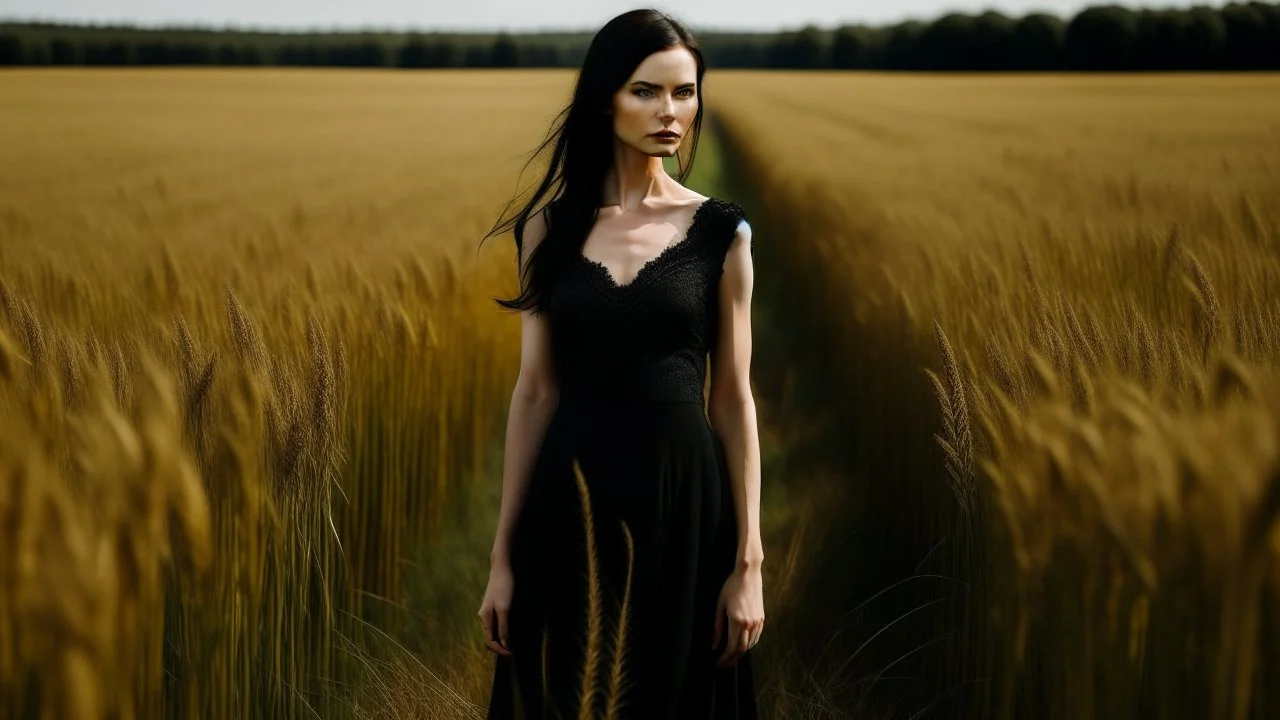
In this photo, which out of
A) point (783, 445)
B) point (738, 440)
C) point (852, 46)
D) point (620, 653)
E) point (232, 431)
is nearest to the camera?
point (620, 653)

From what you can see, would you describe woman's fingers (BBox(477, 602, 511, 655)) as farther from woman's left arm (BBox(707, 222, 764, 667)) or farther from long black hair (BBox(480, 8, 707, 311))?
long black hair (BBox(480, 8, 707, 311))

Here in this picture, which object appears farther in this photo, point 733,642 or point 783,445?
point 783,445

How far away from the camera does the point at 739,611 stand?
1582 millimetres

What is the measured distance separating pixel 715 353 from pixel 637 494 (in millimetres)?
228

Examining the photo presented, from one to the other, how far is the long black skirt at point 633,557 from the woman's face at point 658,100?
347mm

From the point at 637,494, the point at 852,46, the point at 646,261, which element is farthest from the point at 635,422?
the point at 852,46

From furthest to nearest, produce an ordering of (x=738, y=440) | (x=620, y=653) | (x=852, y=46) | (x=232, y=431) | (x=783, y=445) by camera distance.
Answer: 1. (x=852, y=46)
2. (x=783, y=445)
3. (x=738, y=440)
4. (x=232, y=431)
5. (x=620, y=653)

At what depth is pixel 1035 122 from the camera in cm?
1450

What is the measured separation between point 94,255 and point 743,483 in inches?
86.0

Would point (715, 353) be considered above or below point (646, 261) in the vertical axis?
below

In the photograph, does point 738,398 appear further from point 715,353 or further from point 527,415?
point 527,415

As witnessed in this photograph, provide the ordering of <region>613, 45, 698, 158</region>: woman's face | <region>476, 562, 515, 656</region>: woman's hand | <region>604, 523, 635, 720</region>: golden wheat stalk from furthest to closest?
<region>476, 562, 515, 656</region>: woman's hand → <region>613, 45, 698, 158</region>: woman's face → <region>604, 523, 635, 720</region>: golden wheat stalk

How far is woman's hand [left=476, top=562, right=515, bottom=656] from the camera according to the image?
5.37 feet

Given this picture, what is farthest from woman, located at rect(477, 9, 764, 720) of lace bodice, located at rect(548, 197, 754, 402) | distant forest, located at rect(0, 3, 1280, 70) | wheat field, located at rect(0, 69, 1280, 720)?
distant forest, located at rect(0, 3, 1280, 70)
